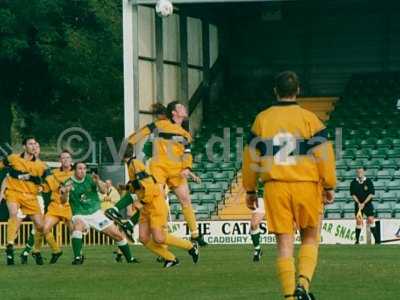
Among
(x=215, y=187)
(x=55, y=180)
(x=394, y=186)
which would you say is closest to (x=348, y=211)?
(x=394, y=186)

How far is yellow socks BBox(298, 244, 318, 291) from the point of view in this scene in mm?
13039

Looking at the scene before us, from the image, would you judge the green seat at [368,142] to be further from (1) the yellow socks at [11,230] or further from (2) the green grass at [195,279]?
(1) the yellow socks at [11,230]

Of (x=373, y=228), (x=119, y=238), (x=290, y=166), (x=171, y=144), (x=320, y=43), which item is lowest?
(x=373, y=228)

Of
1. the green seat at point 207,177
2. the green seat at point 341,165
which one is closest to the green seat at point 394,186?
the green seat at point 341,165

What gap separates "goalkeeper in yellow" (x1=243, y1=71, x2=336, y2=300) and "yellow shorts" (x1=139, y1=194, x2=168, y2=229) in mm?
7397

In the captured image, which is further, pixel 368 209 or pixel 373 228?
pixel 368 209

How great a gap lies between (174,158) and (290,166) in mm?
9482

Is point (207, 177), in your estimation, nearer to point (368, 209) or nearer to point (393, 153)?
point (393, 153)

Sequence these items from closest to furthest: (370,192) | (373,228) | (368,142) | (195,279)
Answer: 1. (195,279)
2. (373,228)
3. (370,192)
4. (368,142)

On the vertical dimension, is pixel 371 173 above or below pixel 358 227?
above

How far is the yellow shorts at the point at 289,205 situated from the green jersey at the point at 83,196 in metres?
9.22

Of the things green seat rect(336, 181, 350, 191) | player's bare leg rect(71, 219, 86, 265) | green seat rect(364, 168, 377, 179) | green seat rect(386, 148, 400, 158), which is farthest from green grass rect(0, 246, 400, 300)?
green seat rect(386, 148, 400, 158)

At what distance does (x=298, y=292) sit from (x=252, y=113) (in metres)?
30.4

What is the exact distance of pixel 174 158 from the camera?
22.7m
